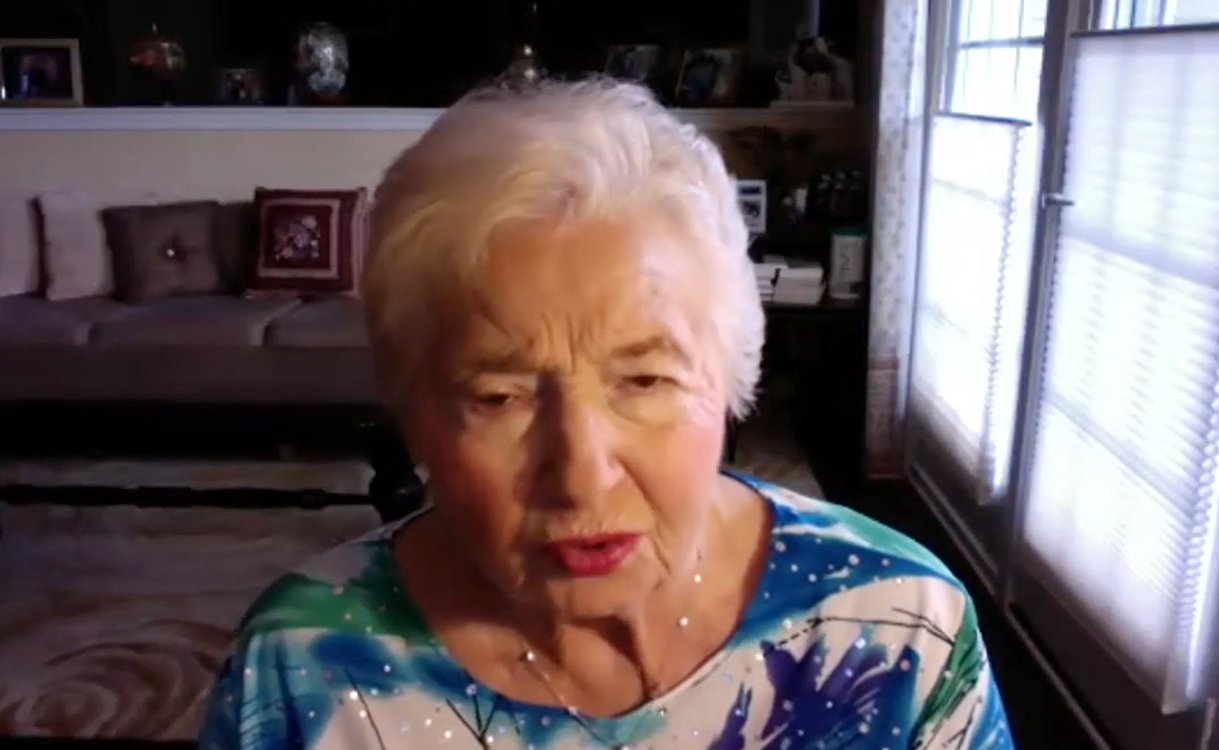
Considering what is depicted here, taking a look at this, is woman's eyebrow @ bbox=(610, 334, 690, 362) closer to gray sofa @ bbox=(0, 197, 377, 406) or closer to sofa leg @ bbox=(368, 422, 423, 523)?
sofa leg @ bbox=(368, 422, 423, 523)

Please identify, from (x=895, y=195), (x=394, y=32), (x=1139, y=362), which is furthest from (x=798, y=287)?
(x=1139, y=362)

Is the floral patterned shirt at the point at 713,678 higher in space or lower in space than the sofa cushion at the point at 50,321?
higher

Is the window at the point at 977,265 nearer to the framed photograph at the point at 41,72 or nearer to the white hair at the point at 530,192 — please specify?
the white hair at the point at 530,192

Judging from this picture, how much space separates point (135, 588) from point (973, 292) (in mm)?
2241

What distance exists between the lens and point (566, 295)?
2.66ft

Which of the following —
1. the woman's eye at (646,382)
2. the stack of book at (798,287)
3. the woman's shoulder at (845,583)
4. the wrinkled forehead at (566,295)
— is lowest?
the stack of book at (798,287)

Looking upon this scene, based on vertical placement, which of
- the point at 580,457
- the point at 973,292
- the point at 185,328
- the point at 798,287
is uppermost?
the point at 580,457

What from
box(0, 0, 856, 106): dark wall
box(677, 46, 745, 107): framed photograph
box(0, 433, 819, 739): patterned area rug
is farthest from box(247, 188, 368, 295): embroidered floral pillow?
box(677, 46, 745, 107): framed photograph

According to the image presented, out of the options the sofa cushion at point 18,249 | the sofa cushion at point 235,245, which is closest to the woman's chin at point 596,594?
the sofa cushion at point 235,245

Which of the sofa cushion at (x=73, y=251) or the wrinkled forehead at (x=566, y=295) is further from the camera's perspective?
the sofa cushion at (x=73, y=251)

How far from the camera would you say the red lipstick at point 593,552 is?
84 centimetres

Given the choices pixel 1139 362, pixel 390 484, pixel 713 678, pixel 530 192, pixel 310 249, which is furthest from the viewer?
pixel 310 249

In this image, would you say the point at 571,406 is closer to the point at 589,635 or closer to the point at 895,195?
the point at 589,635

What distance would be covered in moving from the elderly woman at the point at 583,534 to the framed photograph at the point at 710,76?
3.76 metres
